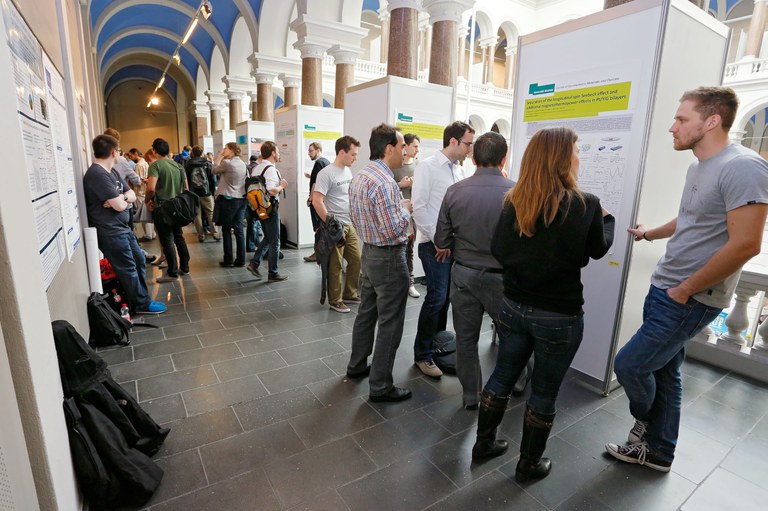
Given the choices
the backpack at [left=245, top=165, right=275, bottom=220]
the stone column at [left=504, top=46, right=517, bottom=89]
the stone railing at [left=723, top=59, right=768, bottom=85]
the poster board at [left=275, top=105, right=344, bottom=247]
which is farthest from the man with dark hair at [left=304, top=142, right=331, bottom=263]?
the stone column at [left=504, top=46, right=517, bottom=89]

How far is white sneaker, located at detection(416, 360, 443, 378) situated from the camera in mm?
3029

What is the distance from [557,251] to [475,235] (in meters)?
0.64

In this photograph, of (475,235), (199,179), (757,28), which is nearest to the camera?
(475,235)

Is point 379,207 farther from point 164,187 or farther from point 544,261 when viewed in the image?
point 164,187

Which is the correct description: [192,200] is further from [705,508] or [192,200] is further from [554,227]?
[705,508]

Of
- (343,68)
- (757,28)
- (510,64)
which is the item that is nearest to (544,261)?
(343,68)

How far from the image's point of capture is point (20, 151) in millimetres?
1270

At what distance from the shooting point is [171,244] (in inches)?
208

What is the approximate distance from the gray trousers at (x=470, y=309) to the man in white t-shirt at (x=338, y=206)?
6.15ft

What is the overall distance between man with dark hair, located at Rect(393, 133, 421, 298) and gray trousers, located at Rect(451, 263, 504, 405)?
117cm

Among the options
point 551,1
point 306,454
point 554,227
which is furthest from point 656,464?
point 551,1

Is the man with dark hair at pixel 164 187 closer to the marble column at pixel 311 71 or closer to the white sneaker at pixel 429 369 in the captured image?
the marble column at pixel 311 71

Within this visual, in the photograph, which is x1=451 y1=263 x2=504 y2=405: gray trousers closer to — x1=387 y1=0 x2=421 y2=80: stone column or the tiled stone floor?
the tiled stone floor

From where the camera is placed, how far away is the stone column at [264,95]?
9.59 meters
